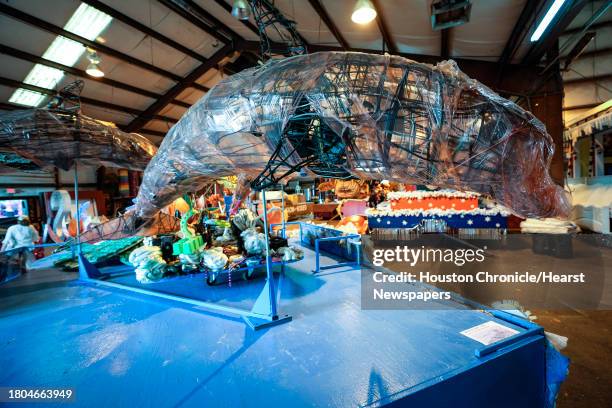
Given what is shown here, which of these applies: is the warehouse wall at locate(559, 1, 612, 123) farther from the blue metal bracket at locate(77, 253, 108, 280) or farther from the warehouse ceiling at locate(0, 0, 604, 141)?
the blue metal bracket at locate(77, 253, 108, 280)

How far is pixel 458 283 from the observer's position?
4160 mm

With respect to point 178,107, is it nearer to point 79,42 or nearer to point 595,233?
point 79,42

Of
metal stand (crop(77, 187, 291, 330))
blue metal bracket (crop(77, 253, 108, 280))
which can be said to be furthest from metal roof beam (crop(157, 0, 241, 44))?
metal stand (crop(77, 187, 291, 330))

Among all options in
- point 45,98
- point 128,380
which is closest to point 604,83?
point 128,380

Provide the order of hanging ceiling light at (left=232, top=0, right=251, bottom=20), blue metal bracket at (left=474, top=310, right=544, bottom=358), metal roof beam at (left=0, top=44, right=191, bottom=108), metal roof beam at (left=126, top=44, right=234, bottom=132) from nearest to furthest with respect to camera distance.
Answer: blue metal bracket at (left=474, top=310, right=544, bottom=358)
hanging ceiling light at (left=232, top=0, right=251, bottom=20)
metal roof beam at (left=0, top=44, right=191, bottom=108)
metal roof beam at (left=126, top=44, right=234, bottom=132)

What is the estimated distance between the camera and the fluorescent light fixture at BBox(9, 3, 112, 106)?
5.96 meters

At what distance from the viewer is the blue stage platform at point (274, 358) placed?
1385mm

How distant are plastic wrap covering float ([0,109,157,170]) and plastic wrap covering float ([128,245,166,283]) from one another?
1.46m

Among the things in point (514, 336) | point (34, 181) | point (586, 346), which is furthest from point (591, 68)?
point (34, 181)

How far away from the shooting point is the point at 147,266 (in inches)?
103

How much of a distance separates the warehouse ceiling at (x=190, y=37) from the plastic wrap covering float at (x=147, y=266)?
5.20 metres

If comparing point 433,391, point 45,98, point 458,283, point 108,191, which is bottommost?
point 458,283

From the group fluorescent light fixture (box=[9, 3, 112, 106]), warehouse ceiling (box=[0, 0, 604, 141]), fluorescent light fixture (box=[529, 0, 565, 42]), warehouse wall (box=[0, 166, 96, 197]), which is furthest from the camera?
warehouse wall (box=[0, 166, 96, 197])

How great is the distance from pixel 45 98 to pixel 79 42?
8.96ft
